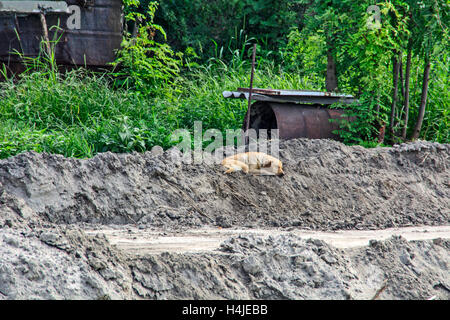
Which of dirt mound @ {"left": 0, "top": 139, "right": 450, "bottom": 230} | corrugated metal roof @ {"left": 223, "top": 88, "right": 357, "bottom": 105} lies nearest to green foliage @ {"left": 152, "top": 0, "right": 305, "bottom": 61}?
corrugated metal roof @ {"left": 223, "top": 88, "right": 357, "bottom": 105}

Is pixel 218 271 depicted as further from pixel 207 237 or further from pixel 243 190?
pixel 243 190

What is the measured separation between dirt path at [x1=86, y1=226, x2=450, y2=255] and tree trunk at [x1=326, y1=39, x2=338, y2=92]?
3157mm

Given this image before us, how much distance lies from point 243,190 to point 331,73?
306 centimetres

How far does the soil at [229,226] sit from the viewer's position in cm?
383

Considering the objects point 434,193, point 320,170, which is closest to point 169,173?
point 320,170

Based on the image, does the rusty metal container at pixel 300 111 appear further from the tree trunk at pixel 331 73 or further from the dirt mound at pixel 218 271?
the dirt mound at pixel 218 271

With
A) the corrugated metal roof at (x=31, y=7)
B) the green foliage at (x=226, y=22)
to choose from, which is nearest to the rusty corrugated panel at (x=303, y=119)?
the green foliage at (x=226, y=22)

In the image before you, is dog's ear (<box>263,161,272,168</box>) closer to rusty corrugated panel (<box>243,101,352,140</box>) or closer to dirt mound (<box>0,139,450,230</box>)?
dirt mound (<box>0,139,450,230</box>)

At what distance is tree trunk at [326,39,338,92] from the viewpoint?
8.10 m

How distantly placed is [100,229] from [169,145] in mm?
1908

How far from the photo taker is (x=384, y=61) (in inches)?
284

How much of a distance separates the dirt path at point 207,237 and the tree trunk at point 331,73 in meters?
3.16

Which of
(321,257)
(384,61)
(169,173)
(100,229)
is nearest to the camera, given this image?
(321,257)

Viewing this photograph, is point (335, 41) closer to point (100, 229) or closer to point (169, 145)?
point (169, 145)
